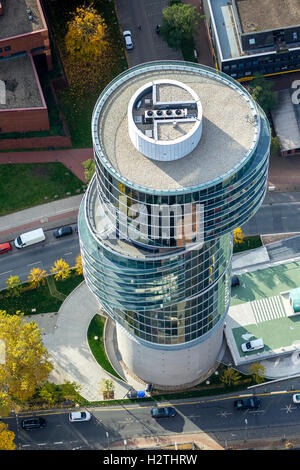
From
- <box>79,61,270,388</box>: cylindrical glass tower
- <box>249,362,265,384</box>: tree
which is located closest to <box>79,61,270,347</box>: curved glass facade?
<box>79,61,270,388</box>: cylindrical glass tower

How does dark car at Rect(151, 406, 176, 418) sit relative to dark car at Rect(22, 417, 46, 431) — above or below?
below

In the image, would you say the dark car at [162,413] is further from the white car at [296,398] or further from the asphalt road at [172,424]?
the white car at [296,398]

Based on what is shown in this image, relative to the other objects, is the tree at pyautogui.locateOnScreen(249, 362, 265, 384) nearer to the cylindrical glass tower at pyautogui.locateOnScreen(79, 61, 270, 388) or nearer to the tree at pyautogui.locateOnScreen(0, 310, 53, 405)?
the cylindrical glass tower at pyautogui.locateOnScreen(79, 61, 270, 388)

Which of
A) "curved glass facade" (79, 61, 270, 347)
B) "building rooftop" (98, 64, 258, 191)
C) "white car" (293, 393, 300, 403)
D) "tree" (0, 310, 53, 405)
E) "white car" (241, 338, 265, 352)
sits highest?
"building rooftop" (98, 64, 258, 191)

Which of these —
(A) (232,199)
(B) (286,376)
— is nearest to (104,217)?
(A) (232,199)

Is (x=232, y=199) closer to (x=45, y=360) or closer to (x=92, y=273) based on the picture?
(x=92, y=273)

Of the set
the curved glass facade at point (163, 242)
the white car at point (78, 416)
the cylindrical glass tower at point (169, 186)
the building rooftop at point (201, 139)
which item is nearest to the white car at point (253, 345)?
the curved glass facade at point (163, 242)

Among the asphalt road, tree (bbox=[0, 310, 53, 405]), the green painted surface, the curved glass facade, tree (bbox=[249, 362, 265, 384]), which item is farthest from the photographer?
the green painted surface
